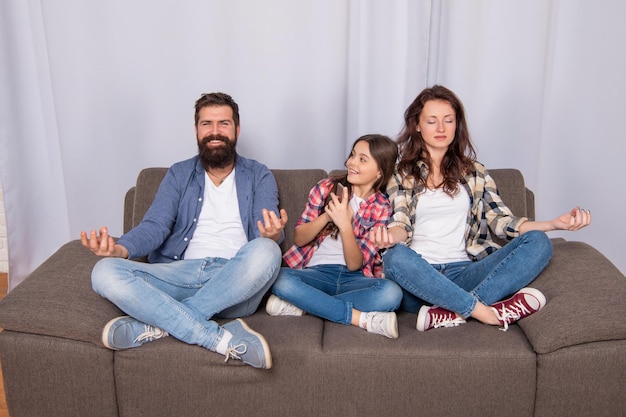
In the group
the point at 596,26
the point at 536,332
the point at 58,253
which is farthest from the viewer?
the point at 596,26

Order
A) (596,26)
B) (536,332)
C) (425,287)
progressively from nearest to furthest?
(536,332) < (425,287) < (596,26)

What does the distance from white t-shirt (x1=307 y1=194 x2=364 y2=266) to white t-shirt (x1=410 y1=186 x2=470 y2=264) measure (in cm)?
23

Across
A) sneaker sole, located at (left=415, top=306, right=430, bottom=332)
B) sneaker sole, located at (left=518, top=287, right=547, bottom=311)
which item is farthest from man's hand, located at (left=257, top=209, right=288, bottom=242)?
sneaker sole, located at (left=518, top=287, right=547, bottom=311)

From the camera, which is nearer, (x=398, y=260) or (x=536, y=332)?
(x=536, y=332)

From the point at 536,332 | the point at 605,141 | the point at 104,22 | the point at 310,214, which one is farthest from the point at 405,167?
the point at 104,22

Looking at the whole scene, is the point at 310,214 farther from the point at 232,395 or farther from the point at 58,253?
the point at 58,253

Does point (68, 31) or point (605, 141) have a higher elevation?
point (68, 31)

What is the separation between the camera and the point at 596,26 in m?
2.99

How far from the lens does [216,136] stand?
235 centimetres

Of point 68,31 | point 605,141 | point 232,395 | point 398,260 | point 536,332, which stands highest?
point 68,31

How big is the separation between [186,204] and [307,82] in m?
1.02

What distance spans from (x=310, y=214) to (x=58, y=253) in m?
0.94

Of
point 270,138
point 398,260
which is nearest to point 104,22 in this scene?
point 270,138

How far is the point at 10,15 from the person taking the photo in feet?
9.96
